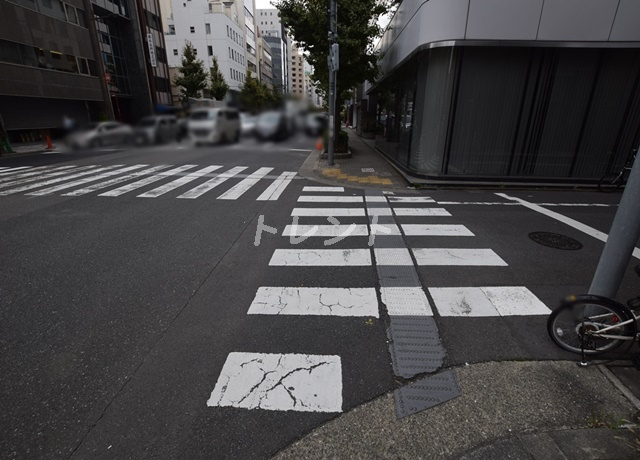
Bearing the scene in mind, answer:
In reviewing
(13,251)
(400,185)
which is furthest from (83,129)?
(400,185)

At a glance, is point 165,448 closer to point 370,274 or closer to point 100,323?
point 100,323

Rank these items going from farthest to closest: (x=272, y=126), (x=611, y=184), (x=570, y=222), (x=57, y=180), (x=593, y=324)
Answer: (x=57, y=180)
(x=611, y=184)
(x=570, y=222)
(x=272, y=126)
(x=593, y=324)

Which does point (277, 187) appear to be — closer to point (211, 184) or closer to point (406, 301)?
point (211, 184)

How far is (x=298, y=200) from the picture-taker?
8.90 metres

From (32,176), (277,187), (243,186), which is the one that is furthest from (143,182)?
(32,176)

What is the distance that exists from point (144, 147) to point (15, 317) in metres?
2.94

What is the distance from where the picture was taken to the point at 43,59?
25.1 meters

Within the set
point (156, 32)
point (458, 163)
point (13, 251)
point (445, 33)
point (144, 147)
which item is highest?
point (156, 32)

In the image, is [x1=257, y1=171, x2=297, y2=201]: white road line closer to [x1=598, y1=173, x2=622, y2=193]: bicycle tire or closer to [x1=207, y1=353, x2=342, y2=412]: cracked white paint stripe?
[x1=207, y1=353, x2=342, y2=412]: cracked white paint stripe

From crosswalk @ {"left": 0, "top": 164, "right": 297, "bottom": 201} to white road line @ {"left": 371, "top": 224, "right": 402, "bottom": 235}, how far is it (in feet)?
11.5

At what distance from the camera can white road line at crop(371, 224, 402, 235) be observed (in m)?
6.45

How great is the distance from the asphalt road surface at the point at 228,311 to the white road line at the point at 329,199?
0.44m

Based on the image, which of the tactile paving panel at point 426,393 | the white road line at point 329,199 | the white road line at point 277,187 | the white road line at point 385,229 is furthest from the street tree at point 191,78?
the tactile paving panel at point 426,393

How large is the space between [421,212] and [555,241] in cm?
273
